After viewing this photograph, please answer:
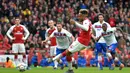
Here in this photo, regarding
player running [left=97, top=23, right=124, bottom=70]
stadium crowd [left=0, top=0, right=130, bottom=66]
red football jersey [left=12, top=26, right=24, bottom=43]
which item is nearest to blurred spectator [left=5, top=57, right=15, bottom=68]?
stadium crowd [left=0, top=0, right=130, bottom=66]

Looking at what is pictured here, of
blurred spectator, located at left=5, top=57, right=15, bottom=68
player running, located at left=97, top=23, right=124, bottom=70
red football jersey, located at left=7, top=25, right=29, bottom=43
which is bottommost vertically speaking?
blurred spectator, located at left=5, top=57, right=15, bottom=68

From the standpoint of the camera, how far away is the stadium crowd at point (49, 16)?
1202 inches

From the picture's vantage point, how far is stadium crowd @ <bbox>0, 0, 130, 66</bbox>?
30.5 meters

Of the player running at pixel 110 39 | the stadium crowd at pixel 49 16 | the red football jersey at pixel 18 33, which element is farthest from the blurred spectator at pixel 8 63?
the player running at pixel 110 39

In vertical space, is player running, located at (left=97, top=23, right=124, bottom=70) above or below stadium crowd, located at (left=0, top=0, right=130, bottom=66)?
below

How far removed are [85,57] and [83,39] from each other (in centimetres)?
1273

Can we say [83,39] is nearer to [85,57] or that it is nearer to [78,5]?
[85,57]

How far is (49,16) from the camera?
32688 millimetres

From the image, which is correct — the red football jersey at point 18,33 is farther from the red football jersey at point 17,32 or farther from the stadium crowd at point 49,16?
the stadium crowd at point 49,16

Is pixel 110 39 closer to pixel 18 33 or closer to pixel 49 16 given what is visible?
pixel 18 33

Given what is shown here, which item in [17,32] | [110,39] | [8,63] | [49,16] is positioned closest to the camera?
[110,39]

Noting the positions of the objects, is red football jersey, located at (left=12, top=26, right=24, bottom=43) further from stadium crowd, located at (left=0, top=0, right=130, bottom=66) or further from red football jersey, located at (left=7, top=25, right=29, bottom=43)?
stadium crowd, located at (left=0, top=0, right=130, bottom=66)

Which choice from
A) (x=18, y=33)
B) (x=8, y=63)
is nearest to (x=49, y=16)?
(x=8, y=63)

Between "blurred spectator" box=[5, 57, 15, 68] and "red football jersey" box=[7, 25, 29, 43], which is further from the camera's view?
"blurred spectator" box=[5, 57, 15, 68]
